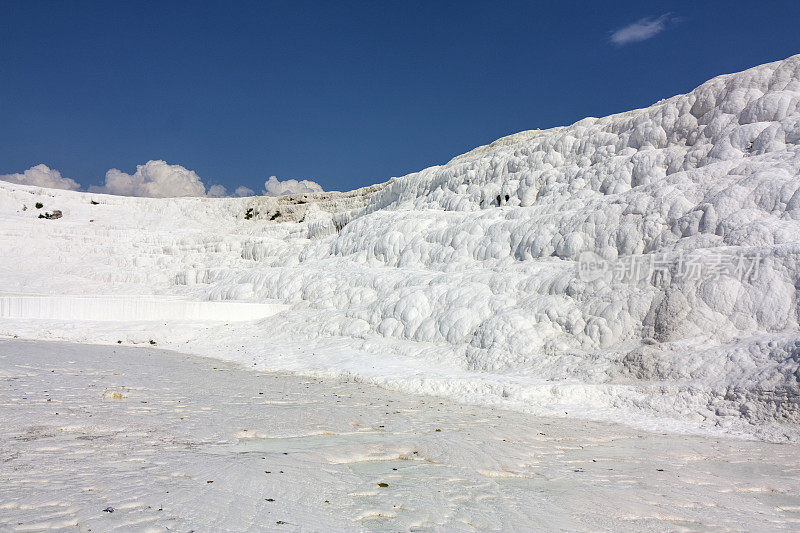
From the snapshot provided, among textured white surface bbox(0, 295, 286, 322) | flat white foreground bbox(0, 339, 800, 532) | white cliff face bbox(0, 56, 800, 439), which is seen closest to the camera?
flat white foreground bbox(0, 339, 800, 532)

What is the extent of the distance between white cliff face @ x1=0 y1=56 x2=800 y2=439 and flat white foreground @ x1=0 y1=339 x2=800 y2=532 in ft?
5.15

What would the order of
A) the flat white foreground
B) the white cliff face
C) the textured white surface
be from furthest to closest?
the textured white surface < the white cliff face < the flat white foreground

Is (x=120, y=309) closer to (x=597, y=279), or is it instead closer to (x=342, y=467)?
(x=597, y=279)

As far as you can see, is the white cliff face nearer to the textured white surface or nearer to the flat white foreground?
the textured white surface

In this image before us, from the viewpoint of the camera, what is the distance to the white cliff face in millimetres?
9148

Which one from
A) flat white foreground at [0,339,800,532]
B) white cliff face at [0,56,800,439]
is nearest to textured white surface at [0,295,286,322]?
white cliff face at [0,56,800,439]

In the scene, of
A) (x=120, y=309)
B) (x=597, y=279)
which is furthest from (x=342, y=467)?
(x=120, y=309)

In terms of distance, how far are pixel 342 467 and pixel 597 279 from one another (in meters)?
9.00

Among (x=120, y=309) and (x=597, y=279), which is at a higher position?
(x=597, y=279)

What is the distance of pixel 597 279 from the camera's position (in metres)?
12.2

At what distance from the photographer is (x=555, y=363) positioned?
35.4 feet

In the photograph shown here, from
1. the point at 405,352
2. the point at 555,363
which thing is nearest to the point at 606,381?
the point at 555,363

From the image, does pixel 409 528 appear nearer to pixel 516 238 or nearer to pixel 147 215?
pixel 516 238

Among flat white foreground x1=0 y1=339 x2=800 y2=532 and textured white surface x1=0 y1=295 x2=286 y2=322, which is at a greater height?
textured white surface x1=0 y1=295 x2=286 y2=322
